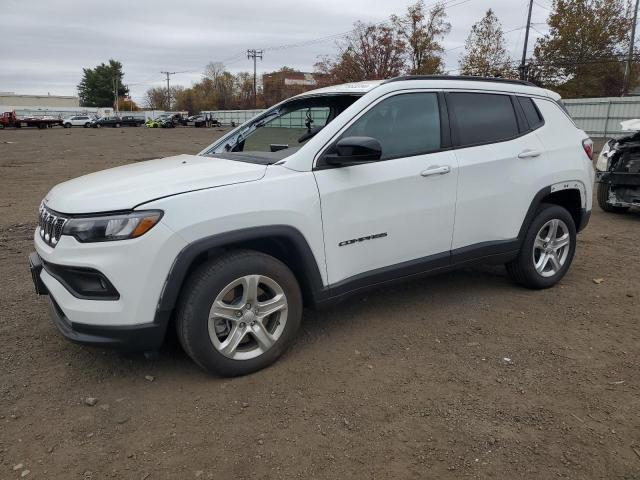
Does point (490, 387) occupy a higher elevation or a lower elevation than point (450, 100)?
lower

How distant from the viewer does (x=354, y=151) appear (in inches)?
127

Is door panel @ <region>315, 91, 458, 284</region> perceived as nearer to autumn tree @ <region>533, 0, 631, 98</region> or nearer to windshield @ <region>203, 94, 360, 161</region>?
windshield @ <region>203, 94, 360, 161</region>

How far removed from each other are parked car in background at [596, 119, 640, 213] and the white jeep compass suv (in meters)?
3.72

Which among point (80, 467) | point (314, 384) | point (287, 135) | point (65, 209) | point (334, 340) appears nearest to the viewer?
point (80, 467)

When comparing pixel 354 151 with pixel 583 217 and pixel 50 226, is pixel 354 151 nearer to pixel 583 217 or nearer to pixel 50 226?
pixel 50 226

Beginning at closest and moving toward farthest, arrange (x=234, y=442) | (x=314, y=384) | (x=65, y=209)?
(x=234, y=442) → (x=65, y=209) → (x=314, y=384)

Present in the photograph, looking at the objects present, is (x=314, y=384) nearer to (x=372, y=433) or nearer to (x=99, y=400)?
(x=372, y=433)

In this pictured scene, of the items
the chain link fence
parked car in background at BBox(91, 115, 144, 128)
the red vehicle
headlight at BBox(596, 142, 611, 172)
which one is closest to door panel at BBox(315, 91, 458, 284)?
headlight at BBox(596, 142, 611, 172)

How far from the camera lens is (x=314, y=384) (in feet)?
10.4

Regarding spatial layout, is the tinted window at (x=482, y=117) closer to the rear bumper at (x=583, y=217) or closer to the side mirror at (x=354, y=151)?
the side mirror at (x=354, y=151)

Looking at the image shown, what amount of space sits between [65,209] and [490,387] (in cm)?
269

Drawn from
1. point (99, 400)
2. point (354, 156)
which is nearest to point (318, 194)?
point (354, 156)

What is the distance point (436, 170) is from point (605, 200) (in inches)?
235

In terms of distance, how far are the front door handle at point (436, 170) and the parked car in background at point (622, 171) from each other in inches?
209
